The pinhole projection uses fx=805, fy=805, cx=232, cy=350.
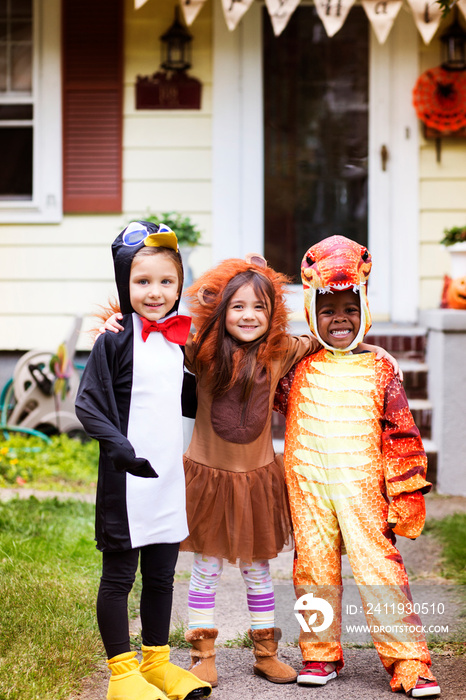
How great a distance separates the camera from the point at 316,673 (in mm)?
2568

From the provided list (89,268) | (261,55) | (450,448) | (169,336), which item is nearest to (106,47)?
(261,55)

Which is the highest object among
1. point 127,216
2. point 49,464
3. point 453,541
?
→ point 127,216

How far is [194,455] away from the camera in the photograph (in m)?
2.72

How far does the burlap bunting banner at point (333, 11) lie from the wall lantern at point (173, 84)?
1097 mm

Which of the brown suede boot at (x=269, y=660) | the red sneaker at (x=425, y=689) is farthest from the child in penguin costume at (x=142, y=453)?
the red sneaker at (x=425, y=689)

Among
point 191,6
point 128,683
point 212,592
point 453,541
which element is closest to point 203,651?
point 212,592

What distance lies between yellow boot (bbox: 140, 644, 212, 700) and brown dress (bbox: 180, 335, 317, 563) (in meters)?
0.34

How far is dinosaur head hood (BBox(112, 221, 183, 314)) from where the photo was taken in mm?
2510

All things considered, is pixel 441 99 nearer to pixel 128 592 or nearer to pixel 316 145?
pixel 316 145

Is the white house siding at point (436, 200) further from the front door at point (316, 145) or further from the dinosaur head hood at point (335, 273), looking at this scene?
the dinosaur head hood at point (335, 273)

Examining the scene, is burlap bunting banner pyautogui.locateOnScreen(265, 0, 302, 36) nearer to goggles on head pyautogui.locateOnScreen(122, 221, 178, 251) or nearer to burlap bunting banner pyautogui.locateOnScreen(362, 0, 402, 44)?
burlap bunting banner pyautogui.locateOnScreen(362, 0, 402, 44)

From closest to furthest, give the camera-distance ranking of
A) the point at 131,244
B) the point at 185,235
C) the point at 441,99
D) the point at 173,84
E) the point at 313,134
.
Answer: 1. the point at 131,244
2. the point at 185,235
3. the point at 441,99
4. the point at 173,84
5. the point at 313,134

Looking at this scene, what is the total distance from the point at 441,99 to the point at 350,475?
160 inches

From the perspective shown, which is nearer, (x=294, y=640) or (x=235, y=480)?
(x=235, y=480)
